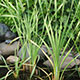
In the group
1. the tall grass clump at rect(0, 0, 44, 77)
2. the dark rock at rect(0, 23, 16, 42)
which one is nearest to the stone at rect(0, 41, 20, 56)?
the dark rock at rect(0, 23, 16, 42)

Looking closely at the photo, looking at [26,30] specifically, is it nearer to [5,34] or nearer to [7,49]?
[7,49]

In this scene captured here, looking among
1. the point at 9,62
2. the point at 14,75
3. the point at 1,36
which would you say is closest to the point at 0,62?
the point at 9,62

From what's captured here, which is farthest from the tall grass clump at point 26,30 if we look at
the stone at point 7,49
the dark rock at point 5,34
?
the dark rock at point 5,34

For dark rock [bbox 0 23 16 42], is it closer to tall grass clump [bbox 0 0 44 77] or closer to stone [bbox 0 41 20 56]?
stone [bbox 0 41 20 56]

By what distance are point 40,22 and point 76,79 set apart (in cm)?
183

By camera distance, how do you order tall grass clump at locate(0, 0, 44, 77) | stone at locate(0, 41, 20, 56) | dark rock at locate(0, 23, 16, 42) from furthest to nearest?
dark rock at locate(0, 23, 16, 42)
stone at locate(0, 41, 20, 56)
tall grass clump at locate(0, 0, 44, 77)

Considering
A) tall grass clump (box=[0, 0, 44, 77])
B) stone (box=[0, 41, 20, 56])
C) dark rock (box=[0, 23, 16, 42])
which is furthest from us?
dark rock (box=[0, 23, 16, 42])

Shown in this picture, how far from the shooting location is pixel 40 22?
439 centimetres

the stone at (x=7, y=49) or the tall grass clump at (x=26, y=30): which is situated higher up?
the tall grass clump at (x=26, y=30)

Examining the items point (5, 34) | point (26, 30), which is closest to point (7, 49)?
point (5, 34)

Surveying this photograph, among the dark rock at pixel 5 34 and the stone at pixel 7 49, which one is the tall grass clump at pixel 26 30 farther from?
the dark rock at pixel 5 34

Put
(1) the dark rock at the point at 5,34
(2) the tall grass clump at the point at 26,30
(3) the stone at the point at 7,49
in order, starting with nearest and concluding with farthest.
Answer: (2) the tall grass clump at the point at 26,30 → (3) the stone at the point at 7,49 → (1) the dark rock at the point at 5,34

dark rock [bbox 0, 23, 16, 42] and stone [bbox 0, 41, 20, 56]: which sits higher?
dark rock [bbox 0, 23, 16, 42]

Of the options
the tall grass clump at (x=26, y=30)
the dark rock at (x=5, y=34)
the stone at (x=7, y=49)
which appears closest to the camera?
the tall grass clump at (x=26, y=30)
